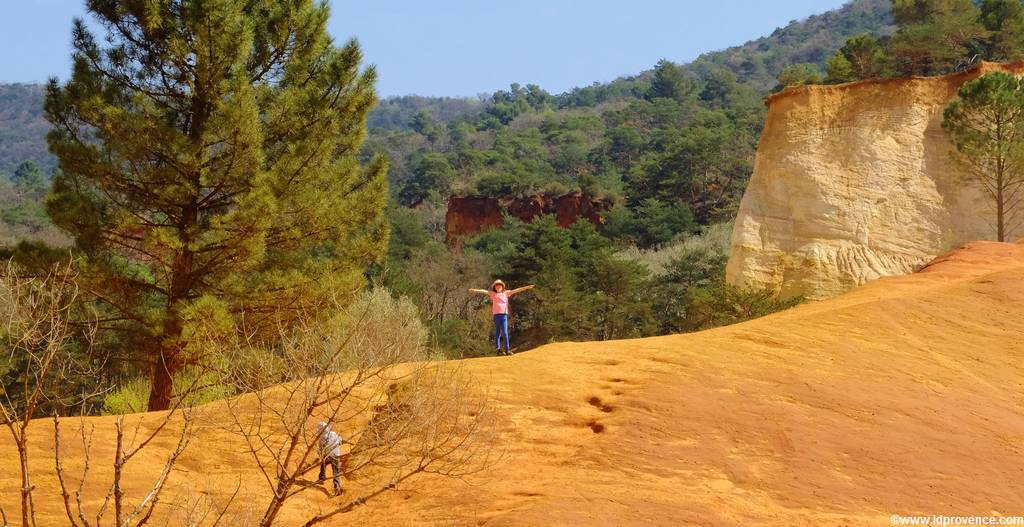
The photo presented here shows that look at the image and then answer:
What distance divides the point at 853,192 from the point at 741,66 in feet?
340

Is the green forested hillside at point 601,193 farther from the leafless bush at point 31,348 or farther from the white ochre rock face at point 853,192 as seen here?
the leafless bush at point 31,348

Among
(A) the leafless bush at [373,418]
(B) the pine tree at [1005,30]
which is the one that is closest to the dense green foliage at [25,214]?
(A) the leafless bush at [373,418]

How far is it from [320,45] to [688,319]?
15.7 m

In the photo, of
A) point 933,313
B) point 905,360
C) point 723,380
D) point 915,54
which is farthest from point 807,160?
point 915,54

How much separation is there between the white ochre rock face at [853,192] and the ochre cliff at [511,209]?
1381 inches

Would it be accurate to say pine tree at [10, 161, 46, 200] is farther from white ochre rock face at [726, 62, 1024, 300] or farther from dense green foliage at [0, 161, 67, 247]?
white ochre rock face at [726, 62, 1024, 300]

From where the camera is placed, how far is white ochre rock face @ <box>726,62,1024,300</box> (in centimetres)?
2255

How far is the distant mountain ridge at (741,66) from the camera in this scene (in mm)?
115750

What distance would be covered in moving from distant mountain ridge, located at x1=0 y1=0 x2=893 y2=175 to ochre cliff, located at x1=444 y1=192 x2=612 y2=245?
1813 inches

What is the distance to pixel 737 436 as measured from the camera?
9.09 metres

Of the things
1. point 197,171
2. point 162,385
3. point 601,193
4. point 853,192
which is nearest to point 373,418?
point 162,385

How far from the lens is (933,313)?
12906 mm

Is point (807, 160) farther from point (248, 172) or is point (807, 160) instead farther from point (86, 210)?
point (86, 210)

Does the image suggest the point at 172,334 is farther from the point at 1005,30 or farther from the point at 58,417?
the point at 1005,30
